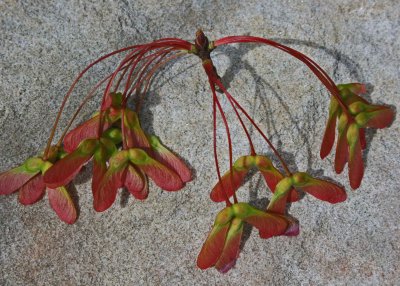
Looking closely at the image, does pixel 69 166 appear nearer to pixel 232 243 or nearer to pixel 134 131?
pixel 134 131

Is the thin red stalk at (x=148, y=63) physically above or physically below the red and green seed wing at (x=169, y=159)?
above

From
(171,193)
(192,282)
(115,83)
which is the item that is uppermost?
(115,83)

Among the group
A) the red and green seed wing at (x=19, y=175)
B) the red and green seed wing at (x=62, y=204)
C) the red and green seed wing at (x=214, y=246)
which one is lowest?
the red and green seed wing at (x=214, y=246)

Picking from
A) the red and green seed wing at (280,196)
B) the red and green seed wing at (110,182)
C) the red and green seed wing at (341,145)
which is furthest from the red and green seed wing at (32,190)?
the red and green seed wing at (341,145)

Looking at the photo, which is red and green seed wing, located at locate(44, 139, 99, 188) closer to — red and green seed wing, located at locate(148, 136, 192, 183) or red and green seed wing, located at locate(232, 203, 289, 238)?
red and green seed wing, located at locate(148, 136, 192, 183)

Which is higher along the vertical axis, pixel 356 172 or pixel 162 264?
pixel 356 172

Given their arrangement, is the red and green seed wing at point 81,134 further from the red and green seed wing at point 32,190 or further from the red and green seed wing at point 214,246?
the red and green seed wing at point 214,246

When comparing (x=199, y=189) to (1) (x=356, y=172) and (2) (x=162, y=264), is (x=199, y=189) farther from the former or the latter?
(1) (x=356, y=172)

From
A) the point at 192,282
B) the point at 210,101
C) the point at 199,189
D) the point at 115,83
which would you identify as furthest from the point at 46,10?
the point at 192,282
